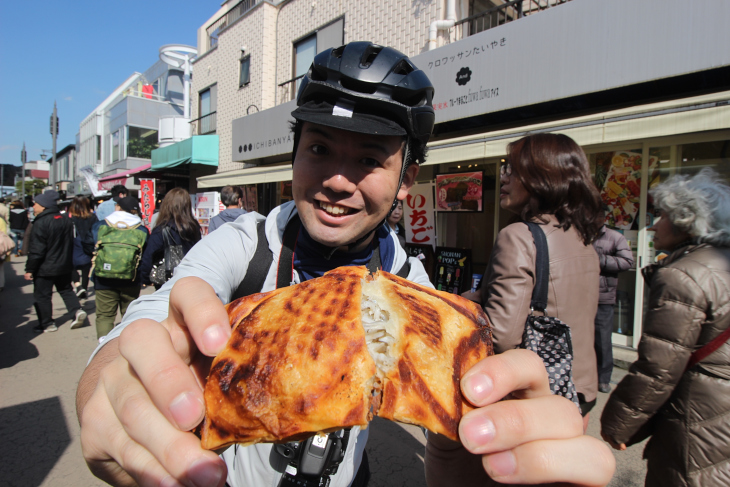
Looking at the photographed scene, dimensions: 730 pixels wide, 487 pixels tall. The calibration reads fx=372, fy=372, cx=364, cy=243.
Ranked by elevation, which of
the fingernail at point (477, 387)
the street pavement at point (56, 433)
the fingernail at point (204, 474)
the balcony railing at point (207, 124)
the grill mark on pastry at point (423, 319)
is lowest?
the street pavement at point (56, 433)

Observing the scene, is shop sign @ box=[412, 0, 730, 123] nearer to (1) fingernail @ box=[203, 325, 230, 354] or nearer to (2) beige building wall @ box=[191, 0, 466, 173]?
(2) beige building wall @ box=[191, 0, 466, 173]

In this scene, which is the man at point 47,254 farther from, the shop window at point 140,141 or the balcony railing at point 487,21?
the shop window at point 140,141

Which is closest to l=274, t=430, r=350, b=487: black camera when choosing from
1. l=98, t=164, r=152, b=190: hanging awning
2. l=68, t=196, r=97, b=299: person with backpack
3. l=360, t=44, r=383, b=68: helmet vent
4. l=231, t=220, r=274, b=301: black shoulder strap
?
l=231, t=220, r=274, b=301: black shoulder strap

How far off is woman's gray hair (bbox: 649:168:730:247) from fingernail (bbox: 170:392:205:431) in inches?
114

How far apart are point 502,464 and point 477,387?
19 cm

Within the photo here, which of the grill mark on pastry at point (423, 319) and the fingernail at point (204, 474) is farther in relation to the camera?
the grill mark on pastry at point (423, 319)

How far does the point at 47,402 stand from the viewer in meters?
4.40

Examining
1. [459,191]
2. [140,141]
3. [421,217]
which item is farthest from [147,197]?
[140,141]

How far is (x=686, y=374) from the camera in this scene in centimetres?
208

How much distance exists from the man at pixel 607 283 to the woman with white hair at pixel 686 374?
91.7 inches

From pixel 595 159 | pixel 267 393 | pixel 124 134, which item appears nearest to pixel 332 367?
pixel 267 393

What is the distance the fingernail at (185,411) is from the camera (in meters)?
0.84

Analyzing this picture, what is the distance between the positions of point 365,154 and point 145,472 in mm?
1167

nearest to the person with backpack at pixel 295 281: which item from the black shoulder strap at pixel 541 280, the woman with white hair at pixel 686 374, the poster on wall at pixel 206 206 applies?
the black shoulder strap at pixel 541 280
